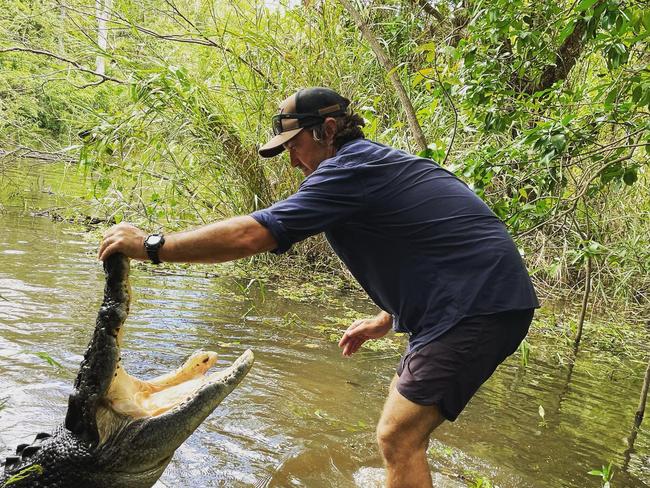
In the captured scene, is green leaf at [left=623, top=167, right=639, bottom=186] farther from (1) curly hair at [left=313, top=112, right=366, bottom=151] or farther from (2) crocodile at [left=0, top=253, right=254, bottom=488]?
(2) crocodile at [left=0, top=253, right=254, bottom=488]

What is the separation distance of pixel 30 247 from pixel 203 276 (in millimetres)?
2124

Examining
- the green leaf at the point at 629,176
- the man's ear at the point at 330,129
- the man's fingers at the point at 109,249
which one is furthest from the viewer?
the green leaf at the point at 629,176

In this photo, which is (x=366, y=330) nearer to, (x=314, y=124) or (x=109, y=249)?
(x=314, y=124)

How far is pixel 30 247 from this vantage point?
22.9 feet

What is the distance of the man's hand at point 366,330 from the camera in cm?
287

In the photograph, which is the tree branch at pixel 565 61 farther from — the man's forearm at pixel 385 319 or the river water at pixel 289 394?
the man's forearm at pixel 385 319

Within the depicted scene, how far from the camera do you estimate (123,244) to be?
6.38 feet

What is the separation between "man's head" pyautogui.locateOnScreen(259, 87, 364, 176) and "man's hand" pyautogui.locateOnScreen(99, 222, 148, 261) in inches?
30.6

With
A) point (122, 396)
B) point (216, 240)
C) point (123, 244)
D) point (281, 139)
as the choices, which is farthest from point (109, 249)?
point (281, 139)

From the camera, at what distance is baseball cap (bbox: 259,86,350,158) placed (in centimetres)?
246

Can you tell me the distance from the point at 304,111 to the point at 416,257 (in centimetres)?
79

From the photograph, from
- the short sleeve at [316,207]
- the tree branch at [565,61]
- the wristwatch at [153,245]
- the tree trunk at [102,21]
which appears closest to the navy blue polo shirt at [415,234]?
the short sleeve at [316,207]

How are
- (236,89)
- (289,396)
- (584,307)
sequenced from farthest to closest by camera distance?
(236,89) → (584,307) → (289,396)

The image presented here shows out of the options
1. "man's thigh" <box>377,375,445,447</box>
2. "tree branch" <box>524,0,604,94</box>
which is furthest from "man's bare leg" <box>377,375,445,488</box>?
"tree branch" <box>524,0,604,94</box>
